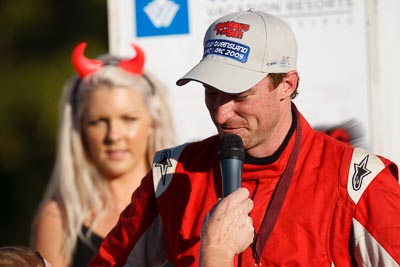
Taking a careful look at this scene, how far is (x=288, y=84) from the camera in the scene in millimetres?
3693

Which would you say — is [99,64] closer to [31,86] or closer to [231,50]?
[231,50]

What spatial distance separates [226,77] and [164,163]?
0.45 m

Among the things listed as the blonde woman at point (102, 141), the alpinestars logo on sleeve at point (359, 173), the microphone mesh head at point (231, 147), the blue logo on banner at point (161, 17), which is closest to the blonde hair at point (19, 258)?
the microphone mesh head at point (231, 147)

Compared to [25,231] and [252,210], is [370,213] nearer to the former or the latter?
[252,210]

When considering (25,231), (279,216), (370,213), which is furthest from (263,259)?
(25,231)

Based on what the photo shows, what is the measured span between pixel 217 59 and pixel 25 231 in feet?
20.3

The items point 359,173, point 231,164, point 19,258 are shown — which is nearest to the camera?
point 19,258

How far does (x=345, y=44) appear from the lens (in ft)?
17.4

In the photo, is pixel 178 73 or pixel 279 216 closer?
pixel 279 216

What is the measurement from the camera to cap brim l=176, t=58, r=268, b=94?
139 inches

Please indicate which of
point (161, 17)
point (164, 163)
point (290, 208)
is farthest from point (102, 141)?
point (290, 208)

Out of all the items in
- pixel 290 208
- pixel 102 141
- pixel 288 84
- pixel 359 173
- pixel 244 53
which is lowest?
pixel 102 141

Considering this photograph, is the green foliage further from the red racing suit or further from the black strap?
the black strap

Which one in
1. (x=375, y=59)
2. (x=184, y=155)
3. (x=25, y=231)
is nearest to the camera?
(x=184, y=155)
